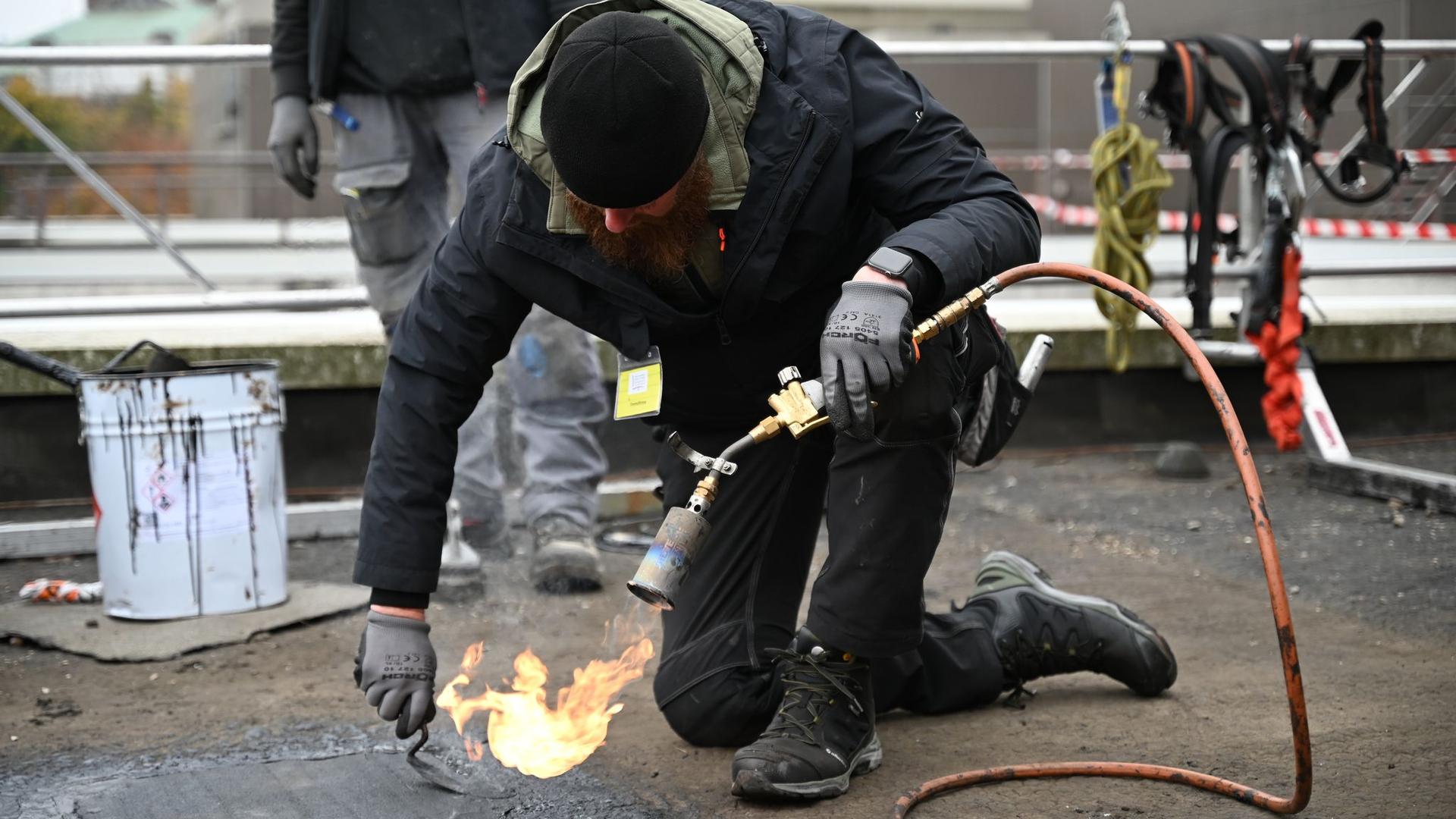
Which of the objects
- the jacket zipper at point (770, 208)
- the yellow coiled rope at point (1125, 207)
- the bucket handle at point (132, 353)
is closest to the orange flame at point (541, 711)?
the jacket zipper at point (770, 208)

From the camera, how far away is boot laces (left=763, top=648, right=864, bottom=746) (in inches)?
90.2

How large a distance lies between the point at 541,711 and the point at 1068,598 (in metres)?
1.04

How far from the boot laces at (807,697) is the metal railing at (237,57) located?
2650mm

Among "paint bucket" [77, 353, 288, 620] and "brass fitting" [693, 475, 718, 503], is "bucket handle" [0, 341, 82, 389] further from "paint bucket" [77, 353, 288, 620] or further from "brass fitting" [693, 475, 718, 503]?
"brass fitting" [693, 475, 718, 503]

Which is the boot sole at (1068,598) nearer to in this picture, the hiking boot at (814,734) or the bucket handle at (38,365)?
the hiking boot at (814,734)

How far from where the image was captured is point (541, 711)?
8.50 feet

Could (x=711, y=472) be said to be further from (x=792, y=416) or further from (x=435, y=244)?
(x=435, y=244)

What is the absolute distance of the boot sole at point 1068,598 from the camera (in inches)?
103

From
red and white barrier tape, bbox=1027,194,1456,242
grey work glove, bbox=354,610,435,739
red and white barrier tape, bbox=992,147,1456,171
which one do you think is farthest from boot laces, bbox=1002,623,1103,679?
red and white barrier tape, bbox=992,147,1456,171

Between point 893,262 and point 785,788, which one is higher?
point 893,262

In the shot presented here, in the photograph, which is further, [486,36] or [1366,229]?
[1366,229]

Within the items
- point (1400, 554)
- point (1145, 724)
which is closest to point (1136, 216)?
point (1400, 554)

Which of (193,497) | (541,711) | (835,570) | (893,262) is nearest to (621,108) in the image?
(893,262)

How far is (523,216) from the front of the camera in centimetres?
214
